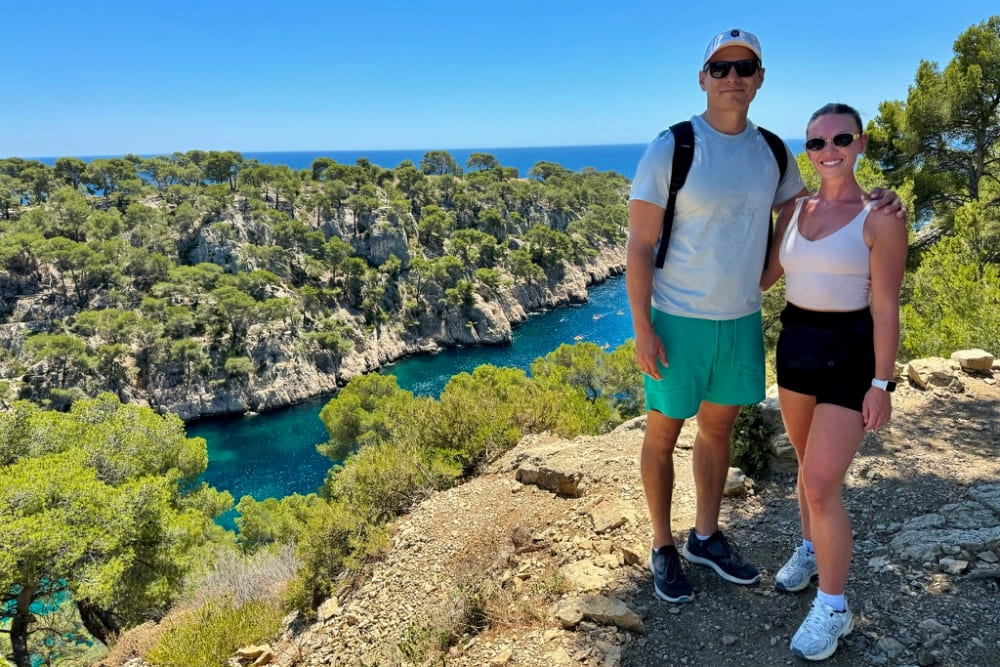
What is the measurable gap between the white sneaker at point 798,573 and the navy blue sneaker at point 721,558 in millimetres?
128

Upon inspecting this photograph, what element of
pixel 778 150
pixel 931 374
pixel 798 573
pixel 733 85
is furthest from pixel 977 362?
pixel 733 85

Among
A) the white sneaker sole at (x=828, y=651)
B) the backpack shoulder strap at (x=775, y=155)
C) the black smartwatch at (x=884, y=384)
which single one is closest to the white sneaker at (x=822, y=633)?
the white sneaker sole at (x=828, y=651)

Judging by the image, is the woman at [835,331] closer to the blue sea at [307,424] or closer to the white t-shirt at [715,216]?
the white t-shirt at [715,216]

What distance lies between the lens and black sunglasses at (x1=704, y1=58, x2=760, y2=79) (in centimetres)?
212

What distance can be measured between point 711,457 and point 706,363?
52cm

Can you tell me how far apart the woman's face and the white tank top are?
188 mm

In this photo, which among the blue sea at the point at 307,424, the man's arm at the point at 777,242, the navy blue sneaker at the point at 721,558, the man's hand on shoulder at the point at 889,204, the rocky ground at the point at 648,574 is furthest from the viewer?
the blue sea at the point at 307,424

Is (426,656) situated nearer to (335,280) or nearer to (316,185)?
(335,280)

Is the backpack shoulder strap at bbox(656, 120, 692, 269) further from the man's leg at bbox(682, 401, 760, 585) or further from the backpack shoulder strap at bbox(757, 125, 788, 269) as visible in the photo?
the man's leg at bbox(682, 401, 760, 585)

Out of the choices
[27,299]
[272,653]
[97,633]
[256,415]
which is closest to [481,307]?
[256,415]

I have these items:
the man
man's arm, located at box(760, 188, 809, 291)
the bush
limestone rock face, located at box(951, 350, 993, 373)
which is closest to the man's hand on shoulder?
the man

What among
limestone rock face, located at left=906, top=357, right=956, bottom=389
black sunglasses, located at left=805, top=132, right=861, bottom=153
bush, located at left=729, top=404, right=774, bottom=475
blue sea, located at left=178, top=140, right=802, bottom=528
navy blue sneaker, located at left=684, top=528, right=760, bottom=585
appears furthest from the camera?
blue sea, located at left=178, top=140, right=802, bottom=528

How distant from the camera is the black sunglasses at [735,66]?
2117 millimetres

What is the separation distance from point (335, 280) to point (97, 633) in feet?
110
